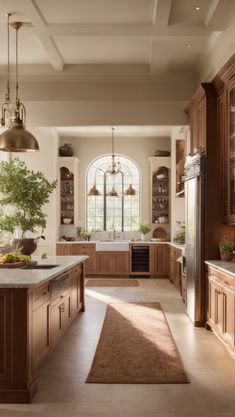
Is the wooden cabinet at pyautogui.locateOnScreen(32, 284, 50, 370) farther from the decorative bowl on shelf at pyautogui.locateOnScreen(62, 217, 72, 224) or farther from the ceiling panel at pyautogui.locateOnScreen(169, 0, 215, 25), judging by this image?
the decorative bowl on shelf at pyautogui.locateOnScreen(62, 217, 72, 224)

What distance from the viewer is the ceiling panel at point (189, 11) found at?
4.87m

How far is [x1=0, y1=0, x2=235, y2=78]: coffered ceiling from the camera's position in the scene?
4.93 m

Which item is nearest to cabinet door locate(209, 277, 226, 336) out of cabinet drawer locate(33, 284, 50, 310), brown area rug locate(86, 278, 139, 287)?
cabinet drawer locate(33, 284, 50, 310)

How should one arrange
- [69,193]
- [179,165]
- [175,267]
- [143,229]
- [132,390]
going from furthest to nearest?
[69,193], [143,229], [179,165], [175,267], [132,390]

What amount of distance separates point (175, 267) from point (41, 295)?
224 inches

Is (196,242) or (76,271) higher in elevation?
(196,242)

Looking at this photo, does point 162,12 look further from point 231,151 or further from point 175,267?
point 175,267

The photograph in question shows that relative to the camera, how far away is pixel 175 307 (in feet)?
23.8

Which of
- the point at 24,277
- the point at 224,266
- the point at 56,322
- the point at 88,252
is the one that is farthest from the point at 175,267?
the point at 24,277

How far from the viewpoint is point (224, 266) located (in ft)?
16.2

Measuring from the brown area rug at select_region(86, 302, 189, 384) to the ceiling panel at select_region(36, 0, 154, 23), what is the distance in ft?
11.9

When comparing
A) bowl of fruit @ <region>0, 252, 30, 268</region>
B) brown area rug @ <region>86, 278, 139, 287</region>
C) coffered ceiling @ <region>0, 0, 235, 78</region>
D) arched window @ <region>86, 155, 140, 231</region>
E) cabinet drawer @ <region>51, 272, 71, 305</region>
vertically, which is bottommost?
brown area rug @ <region>86, 278, 139, 287</region>

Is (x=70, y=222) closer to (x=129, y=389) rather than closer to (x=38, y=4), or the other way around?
(x=38, y=4)

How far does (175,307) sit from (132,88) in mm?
3407
